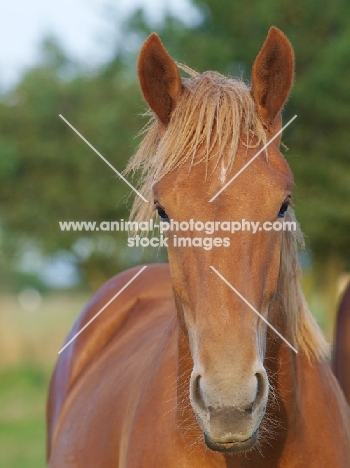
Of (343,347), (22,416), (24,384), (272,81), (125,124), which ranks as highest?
(125,124)

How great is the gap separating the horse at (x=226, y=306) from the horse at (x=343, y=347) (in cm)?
121

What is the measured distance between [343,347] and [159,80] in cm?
234

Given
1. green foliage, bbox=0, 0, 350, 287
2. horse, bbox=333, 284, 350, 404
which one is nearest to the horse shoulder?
horse, bbox=333, 284, 350, 404

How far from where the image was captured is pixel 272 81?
2.60 m

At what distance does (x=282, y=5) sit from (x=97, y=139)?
5.61 meters

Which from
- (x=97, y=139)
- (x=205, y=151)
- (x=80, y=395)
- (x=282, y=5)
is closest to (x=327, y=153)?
(x=282, y=5)

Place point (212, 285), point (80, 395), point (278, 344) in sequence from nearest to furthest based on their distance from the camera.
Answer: point (212, 285) → point (278, 344) → point (80, 395)

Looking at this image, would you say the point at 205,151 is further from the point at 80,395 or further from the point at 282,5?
the point at 282,5

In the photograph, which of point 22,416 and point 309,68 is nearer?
point 22,416

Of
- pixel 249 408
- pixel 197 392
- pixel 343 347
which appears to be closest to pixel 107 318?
pixel 343 347

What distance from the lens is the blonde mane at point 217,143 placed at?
2445mm

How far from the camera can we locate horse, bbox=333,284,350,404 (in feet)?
13.5

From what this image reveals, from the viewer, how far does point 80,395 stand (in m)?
3.81

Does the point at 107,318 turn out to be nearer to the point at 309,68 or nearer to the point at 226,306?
the point at 226,306
